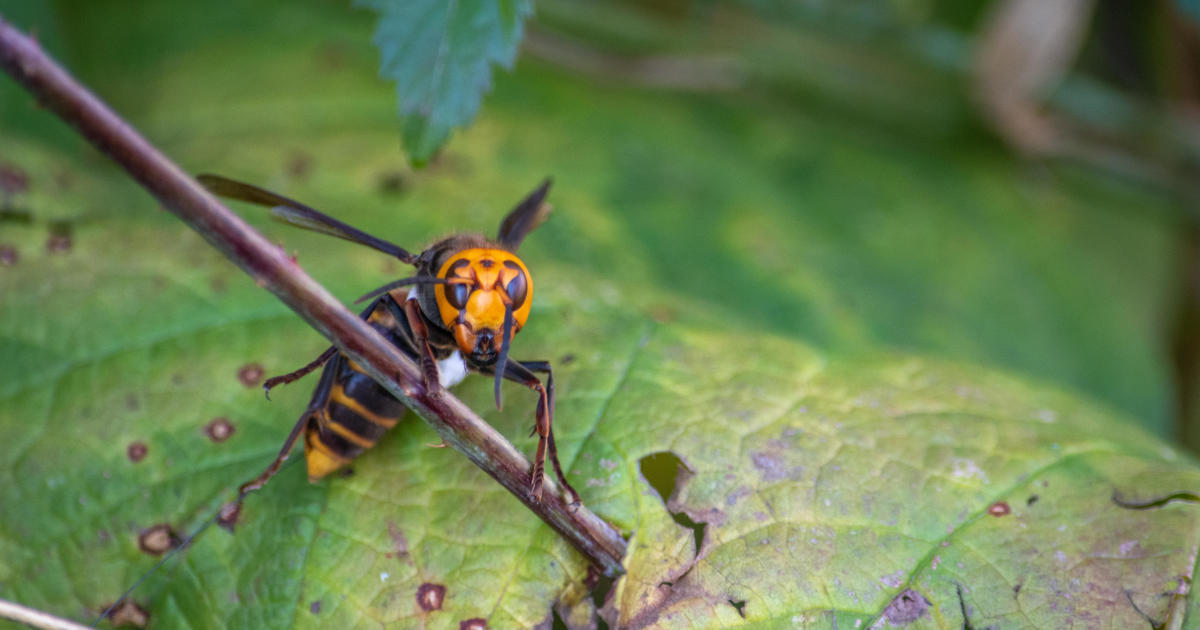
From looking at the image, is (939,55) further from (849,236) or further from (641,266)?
(641,266)

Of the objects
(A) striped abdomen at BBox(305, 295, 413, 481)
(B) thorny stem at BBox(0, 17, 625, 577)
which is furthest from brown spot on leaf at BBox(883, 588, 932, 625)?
(A) striped abdomen at BBox(305, 295, 413, 481)

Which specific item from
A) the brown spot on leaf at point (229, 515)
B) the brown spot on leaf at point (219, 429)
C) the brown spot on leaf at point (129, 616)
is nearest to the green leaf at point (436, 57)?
the brown spot on leaf at point (219, 429)

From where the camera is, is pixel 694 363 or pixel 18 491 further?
pixel 694 363

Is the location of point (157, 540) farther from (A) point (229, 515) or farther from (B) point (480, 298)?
(B) point (480, 298)

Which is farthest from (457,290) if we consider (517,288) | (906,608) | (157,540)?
(906,608)

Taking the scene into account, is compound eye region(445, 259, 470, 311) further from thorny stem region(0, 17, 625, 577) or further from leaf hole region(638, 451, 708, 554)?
leaf hole region(638, 451, 708, 554)

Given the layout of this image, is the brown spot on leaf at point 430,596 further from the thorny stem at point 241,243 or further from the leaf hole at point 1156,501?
the leaf hole at point 1156,501

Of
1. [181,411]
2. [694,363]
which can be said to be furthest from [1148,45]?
[181,411]
